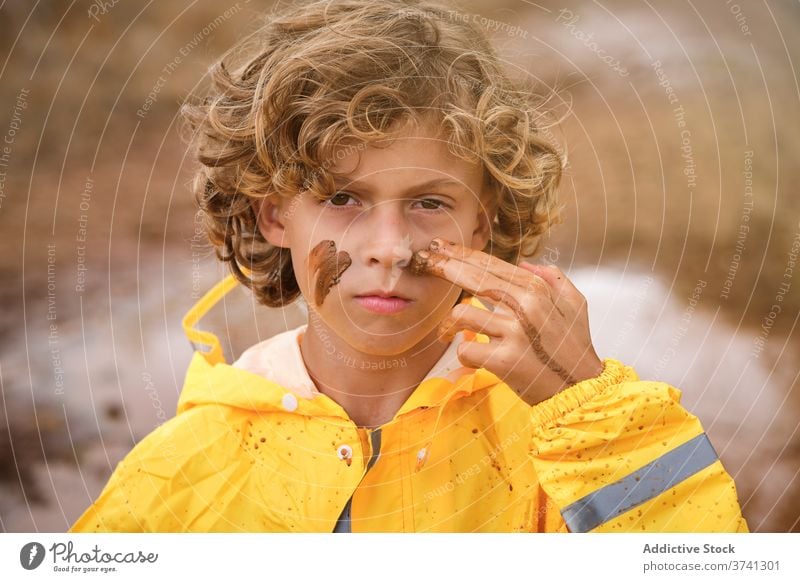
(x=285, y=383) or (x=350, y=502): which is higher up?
(x=285, y=383)

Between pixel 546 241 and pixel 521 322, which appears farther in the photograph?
pixel 546 241

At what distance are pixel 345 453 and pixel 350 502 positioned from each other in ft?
0.18

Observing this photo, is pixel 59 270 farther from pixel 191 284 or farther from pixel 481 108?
pixel 481 108

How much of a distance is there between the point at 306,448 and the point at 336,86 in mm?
348

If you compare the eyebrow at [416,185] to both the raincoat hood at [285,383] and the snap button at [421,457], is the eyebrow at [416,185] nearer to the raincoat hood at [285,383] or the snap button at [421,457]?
the raincoat hood at [285,383]

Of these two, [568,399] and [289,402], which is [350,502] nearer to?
Result: [289,402]

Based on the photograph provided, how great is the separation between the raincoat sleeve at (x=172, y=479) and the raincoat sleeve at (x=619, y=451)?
1.02 ft

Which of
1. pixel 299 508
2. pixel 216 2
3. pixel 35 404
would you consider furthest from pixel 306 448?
pixel 216 2

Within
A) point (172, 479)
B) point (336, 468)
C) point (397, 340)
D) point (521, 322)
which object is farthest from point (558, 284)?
point (172, 479)

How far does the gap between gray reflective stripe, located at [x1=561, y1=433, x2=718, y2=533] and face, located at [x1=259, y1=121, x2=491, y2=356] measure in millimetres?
223

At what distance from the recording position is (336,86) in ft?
3.00

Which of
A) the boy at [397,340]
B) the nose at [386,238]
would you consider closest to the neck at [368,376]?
the boy at [397,340]

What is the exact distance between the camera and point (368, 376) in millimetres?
984

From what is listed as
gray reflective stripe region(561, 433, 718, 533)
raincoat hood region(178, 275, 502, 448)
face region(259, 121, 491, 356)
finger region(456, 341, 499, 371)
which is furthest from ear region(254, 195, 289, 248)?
gray reflective stripe region(561, 433, 718, 533)
